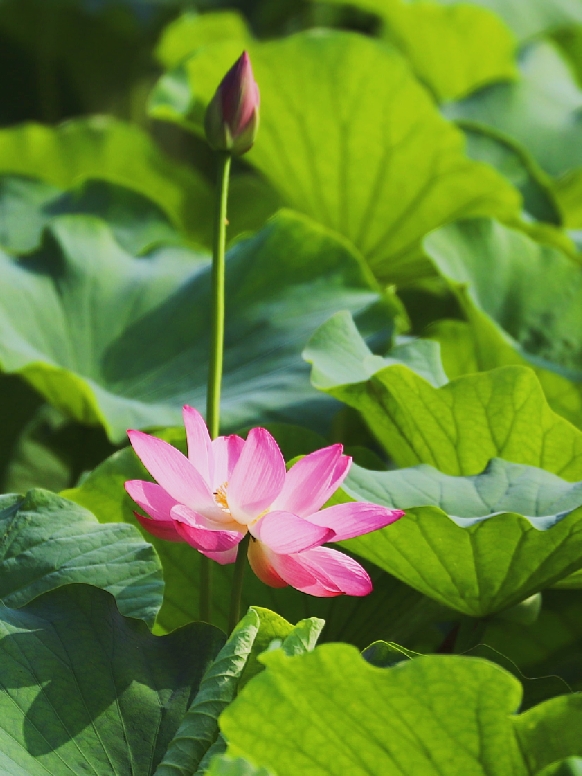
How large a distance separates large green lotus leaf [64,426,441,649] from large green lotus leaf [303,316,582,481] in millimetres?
121

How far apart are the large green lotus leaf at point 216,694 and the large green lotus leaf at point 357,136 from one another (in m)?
0.95

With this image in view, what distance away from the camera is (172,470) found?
58 cm

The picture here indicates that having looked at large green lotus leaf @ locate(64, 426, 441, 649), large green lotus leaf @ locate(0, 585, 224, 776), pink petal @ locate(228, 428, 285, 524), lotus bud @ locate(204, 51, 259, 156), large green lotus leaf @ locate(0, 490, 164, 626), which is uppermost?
lotus bud @ locate(204, 51, 259, 156)

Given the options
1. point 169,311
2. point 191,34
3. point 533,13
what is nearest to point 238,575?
point 169,311

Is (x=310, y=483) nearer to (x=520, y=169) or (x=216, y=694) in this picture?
(x=216, y=694)

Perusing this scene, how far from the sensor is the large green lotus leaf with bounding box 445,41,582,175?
1.76 meters

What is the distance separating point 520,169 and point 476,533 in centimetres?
103

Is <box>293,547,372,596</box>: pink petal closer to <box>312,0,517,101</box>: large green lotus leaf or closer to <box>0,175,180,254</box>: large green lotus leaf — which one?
<box>0,175,180,254</box>: large green lotus leaf

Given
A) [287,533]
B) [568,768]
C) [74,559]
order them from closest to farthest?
[568,768]
[287,533]
[74,559]

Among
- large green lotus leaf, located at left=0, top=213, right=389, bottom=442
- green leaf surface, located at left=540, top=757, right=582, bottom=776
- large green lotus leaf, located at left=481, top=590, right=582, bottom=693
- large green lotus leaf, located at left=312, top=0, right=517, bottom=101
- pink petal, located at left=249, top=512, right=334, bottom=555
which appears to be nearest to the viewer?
green leaf surface, located at left=540, top=757, right=582, bottom=776

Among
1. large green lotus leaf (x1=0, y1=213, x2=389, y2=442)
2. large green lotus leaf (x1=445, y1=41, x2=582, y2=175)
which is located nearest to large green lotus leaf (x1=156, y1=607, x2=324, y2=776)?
large green lotus leaf (x1=0, y1=213, x2=389, y2=442)

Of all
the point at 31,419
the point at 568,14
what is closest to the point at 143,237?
the point at 31,419

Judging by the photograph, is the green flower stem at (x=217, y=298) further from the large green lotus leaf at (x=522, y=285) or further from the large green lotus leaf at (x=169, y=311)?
the large green lotus leaf at (x=522, y=285)

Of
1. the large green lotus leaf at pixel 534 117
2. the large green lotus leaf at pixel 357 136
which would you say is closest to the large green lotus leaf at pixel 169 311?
the large green lotus leaf at pixel 357 136
